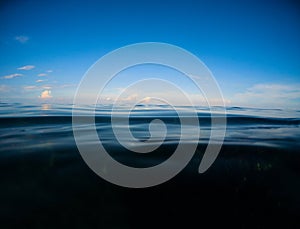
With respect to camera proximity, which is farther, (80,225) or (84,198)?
(84,198)

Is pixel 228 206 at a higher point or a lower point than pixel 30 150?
lower

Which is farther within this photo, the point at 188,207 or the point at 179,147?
the point at 179,147

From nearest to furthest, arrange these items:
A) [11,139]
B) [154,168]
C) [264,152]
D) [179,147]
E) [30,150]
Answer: [154,168] < [30,150] < [264,152] < [179,147] < [11,139]

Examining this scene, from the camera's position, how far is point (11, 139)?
6.61m

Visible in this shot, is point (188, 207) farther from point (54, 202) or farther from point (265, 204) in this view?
point (54, 202)

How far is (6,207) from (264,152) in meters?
6.82

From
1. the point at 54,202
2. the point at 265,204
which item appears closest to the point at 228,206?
the point at 265,204

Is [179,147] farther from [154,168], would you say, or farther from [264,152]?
[264,152]

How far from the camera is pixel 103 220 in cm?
274

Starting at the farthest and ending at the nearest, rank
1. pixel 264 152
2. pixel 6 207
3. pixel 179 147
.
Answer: pixel 179 147 → pixel 264 152 → pixel 6 207

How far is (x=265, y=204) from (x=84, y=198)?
3.34 metres

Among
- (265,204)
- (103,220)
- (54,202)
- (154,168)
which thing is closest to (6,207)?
(54,202)

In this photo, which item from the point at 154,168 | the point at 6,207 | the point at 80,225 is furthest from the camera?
the point at 154,168

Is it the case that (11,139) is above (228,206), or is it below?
above
